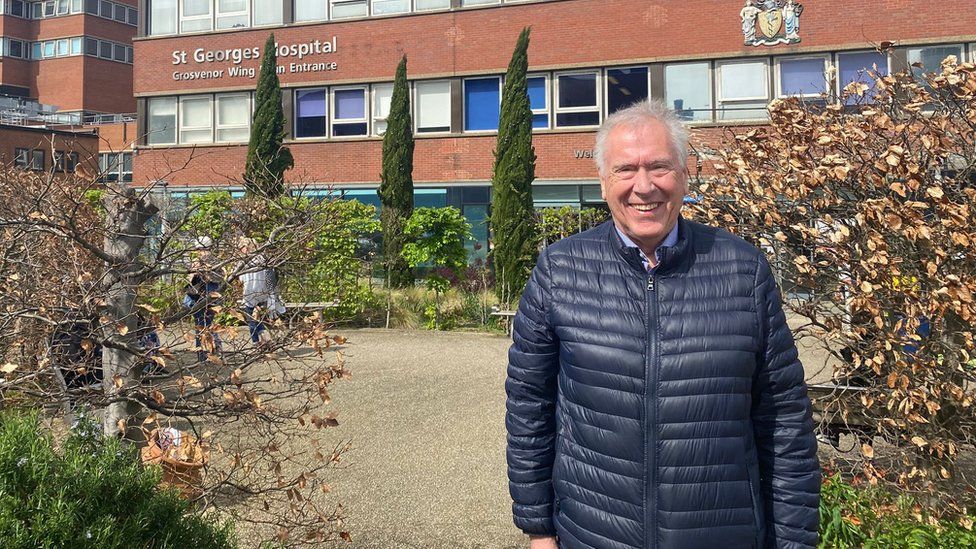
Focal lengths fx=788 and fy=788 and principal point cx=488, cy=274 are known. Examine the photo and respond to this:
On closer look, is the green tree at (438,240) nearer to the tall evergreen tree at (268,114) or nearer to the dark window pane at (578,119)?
the dark window pane at (578,119)

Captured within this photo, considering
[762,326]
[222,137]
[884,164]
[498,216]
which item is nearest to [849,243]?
[884,164]

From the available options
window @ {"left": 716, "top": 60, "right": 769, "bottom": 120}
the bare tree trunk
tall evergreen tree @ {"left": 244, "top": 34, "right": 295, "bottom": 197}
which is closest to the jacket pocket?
the bare tree trunk

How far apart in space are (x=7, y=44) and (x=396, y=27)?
3743cm

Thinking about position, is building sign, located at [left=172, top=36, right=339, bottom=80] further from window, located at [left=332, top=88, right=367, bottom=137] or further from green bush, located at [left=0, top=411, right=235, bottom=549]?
green bush, located at [left=0, top=411, right=235, bottom=549]

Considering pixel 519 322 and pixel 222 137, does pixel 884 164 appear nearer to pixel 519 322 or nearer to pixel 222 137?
pixel 519 322

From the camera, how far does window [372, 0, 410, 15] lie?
922 inches

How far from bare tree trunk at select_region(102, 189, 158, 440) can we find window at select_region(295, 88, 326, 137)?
826 inches

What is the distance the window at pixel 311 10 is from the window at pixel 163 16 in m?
4.61

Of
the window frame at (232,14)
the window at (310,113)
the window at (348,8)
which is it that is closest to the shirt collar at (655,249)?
the window at (310,113)

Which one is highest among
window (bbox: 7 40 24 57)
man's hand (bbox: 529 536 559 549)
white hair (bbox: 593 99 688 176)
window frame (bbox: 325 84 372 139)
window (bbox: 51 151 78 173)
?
window (bbox: 7 40 24 57)

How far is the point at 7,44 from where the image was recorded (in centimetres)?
4847

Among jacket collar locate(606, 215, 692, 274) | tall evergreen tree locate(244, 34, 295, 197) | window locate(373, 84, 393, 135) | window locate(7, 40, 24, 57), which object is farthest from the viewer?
window locate(7, 40, 24, 57)

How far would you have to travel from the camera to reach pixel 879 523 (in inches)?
160

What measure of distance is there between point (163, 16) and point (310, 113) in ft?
21.4
